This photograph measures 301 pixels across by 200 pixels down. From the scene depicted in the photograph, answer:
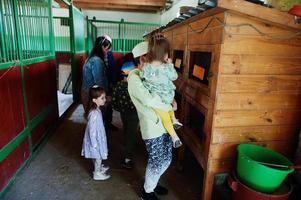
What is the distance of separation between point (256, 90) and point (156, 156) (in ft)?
3.05

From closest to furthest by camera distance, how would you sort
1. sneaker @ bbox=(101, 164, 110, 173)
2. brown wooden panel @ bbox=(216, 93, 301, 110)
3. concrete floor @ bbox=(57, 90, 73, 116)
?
brown wooden panel @ bbox=(216, 93, 301, 110) → sneaker @ bbox=(101, 164, 110, 173) → concrete floor @ bbox=(57, 90, 73, 116)

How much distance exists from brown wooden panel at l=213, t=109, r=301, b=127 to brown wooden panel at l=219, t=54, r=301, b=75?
31 centimetres

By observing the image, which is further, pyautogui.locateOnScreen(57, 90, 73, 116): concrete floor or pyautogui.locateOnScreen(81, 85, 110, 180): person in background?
pyautogui.locateOnScreen(57, 90, 73, 116): concrete floor

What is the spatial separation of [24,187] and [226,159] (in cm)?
188

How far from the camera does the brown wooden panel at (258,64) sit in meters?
1.52

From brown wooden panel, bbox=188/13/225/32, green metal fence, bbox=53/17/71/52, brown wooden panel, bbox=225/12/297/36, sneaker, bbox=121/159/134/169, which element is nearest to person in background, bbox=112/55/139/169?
sneaker, bbox=121/159/134/169

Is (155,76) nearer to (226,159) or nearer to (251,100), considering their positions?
(251,100)

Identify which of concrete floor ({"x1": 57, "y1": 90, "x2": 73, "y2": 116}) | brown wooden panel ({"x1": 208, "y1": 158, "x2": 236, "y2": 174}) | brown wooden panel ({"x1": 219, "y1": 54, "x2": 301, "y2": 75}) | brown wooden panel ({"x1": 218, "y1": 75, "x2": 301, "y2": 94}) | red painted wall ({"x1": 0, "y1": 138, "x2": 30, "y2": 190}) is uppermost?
brown wooden panel ({"x1": 219, "y1": 54, "x2": 301, "y2": 75})

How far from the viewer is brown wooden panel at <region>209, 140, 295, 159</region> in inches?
67.2

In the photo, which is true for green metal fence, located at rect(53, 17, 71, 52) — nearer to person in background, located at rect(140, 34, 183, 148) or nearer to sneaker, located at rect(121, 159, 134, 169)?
sneaker, located at rect(121, 159, 134, 169)

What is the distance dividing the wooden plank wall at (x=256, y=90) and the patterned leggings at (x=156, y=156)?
0.37 m

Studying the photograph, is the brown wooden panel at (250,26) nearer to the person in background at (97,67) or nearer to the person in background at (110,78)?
the person in background at (97,67)

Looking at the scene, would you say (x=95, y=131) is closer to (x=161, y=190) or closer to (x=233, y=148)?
(x=161, y=190)

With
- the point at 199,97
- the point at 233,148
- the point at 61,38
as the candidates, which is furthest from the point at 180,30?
the point at 61,38
